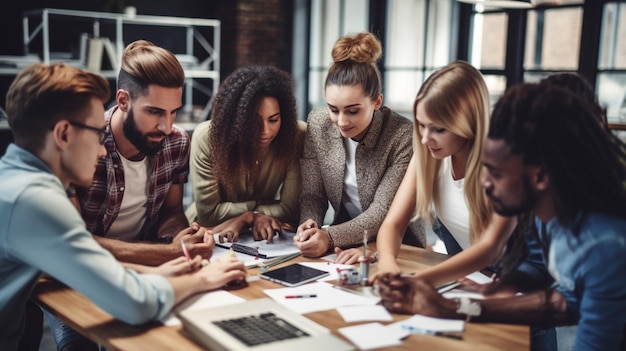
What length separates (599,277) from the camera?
125 cm

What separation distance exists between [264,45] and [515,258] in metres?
5.96

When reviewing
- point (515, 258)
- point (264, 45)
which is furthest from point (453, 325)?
point (264, 45)

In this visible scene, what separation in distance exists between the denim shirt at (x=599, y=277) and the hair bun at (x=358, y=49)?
3.72ft

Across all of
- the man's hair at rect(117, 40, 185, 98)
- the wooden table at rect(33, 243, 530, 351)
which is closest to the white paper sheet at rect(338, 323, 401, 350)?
the wooden table at rect(33, 243, 530, 351)

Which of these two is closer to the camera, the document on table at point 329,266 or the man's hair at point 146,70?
the document on table at point 329,266

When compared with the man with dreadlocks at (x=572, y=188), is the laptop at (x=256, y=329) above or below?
below

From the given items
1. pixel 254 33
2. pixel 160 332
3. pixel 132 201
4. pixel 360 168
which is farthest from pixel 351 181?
pixel 254 33

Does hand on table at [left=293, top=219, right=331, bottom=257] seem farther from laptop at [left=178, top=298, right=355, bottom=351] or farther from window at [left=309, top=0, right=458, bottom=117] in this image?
window at [left=309, top=0, right=458, bottom=117]

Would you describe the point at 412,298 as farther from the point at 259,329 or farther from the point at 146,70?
the point at 146,70

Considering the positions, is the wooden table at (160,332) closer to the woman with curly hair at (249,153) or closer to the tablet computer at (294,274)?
the tablet computer at (294,274)

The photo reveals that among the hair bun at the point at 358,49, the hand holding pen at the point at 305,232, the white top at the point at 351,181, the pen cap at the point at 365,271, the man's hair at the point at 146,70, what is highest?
the hair bun at the point at 358,49

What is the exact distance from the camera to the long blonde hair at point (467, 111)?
172 centimetres

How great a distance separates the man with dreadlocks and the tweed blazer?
811mm

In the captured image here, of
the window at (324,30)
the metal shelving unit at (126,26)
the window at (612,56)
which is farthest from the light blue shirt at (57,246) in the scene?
the window at (324,30)
